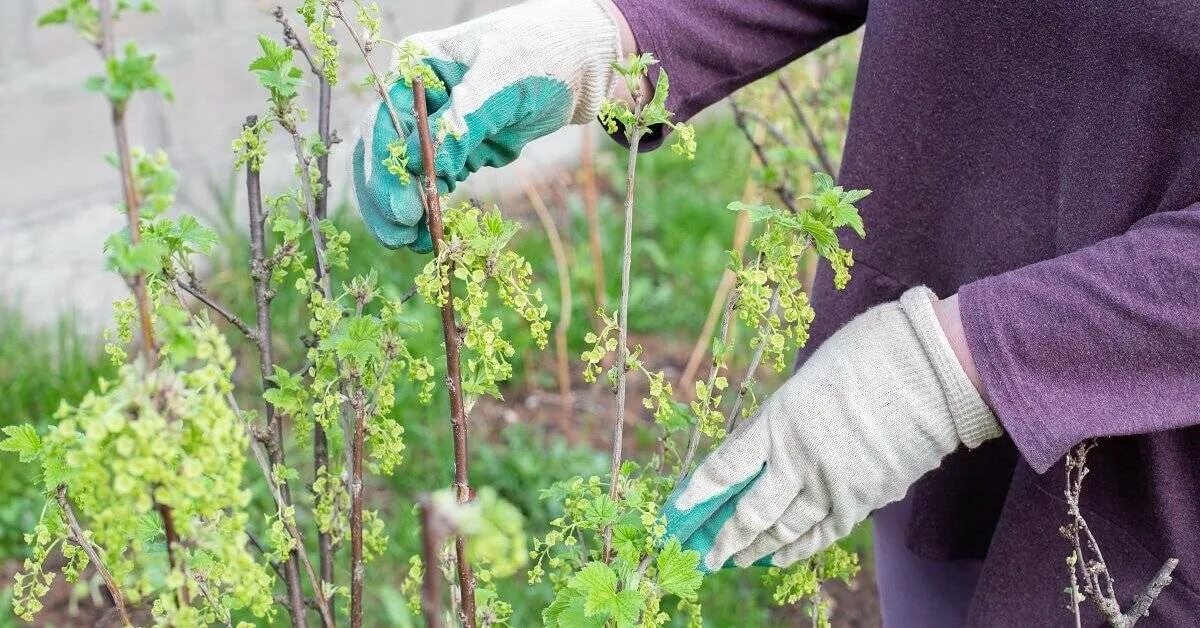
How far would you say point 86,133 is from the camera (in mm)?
3254

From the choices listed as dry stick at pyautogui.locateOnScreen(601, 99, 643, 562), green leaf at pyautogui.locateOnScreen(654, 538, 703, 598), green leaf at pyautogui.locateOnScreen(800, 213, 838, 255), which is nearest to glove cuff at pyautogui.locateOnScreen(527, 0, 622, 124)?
dry stick at pyautogui.locateOnScreen(601, 99, 643, 562)

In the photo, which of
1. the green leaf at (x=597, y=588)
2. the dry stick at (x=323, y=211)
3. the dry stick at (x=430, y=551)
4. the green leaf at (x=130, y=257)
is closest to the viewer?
the dry stick at (x=430, y=551)

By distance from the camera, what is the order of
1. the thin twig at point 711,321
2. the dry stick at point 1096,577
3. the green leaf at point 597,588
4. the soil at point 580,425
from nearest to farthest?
the green leaf at point 597,588, the dry stick at point 1096,577, the soil at point 580,425, the thin twig at point 711,321

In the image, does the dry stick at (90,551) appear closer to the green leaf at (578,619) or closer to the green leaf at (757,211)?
the green leaf at (578,619)

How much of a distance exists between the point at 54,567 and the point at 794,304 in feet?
6.17

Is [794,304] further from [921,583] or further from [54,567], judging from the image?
[54,567]

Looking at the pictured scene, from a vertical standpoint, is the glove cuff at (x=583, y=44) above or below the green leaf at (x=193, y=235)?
above

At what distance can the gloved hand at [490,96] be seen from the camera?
1262 mm

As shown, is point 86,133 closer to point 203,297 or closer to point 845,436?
point 203,297

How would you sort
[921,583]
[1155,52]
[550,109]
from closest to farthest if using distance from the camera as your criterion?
[1155,52] < [550,109] < [921,583]

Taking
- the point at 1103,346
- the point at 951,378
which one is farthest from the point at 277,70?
the point at 1103,346

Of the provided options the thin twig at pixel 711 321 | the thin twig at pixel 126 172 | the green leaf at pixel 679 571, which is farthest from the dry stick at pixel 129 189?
the thin twig at pixel 711 321

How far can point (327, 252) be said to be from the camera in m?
1.28

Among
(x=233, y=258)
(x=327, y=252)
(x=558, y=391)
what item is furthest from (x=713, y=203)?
(x=327, y=252)
